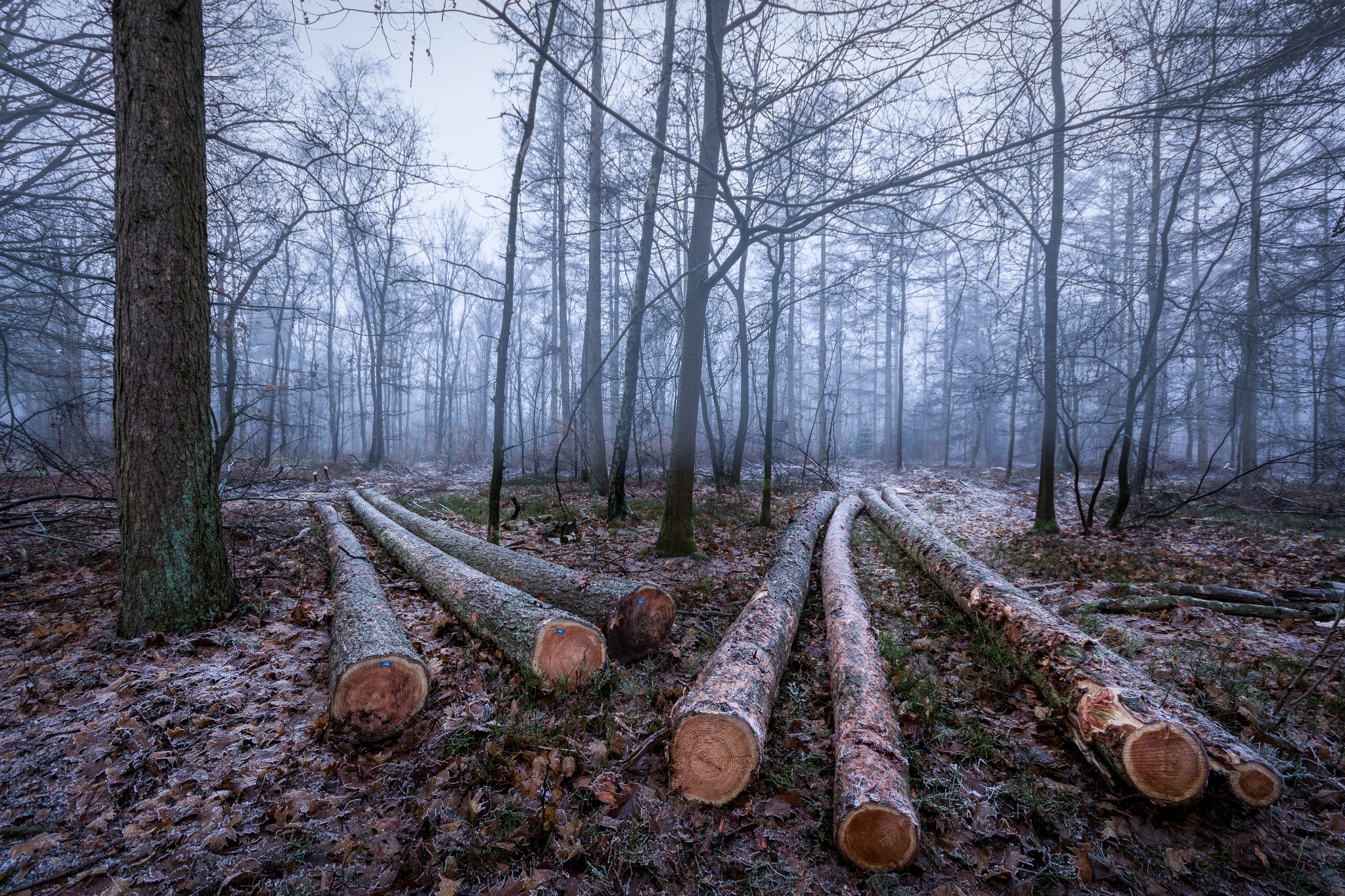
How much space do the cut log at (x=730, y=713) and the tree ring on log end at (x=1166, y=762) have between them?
1.63 meters

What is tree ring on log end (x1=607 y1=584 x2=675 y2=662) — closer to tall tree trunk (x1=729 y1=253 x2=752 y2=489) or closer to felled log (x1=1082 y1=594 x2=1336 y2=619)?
felled log (x1=1082 y1=594 x2=1336 y2=619)

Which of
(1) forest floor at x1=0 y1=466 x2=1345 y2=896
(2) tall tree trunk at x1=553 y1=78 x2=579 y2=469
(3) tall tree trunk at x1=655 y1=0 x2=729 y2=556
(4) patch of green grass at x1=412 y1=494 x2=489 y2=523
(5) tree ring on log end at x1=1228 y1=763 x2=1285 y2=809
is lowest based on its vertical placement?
(1) forest floor at x1=0 y1=466 x2=1345 y2=896

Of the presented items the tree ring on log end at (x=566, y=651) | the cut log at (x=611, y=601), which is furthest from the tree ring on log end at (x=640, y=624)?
the tree ring on log end at (x=566, y=651)

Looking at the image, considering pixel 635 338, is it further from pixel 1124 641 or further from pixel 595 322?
pixel 1124 641

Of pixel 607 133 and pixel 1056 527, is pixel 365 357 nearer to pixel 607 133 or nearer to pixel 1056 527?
pixel 607 133

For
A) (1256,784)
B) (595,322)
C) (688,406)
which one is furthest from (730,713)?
(595,322)

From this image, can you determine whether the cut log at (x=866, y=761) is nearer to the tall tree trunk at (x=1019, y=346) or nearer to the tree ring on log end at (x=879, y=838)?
the tree ring on log end at (x=879, y=838)

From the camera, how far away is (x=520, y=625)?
3.13 metres

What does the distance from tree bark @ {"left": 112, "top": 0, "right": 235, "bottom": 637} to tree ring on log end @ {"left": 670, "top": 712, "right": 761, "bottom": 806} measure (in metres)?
3.61

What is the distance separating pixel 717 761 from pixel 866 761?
2.16 feet

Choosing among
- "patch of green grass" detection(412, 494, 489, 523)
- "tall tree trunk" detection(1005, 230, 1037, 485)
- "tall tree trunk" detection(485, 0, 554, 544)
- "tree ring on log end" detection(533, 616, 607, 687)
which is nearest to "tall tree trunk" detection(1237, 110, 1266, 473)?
"tall tree trunk" detection(1005, 230, 1037, 485)

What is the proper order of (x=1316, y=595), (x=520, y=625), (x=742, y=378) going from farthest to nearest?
(x=742, y=378) → (x=1316, y=595) → (x=520, y=625)

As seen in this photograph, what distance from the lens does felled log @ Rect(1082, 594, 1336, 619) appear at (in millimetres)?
3924

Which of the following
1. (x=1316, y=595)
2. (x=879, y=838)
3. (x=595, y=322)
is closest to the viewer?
(x=879, y=838)
